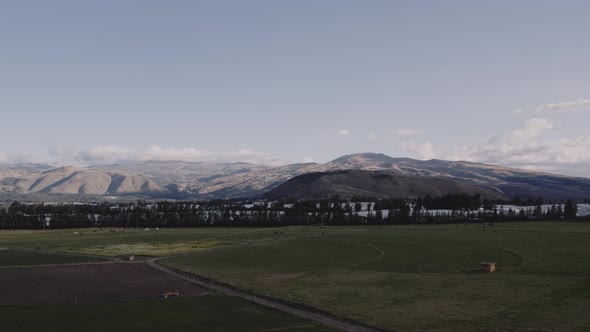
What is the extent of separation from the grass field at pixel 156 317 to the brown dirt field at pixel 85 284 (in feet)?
23.1

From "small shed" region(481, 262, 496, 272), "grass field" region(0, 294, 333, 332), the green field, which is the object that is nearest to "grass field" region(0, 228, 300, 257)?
the green field

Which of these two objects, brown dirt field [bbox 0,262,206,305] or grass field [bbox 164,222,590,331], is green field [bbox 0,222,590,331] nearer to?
grass field [bbox 164,222,590,331]

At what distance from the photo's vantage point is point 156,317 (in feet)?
221

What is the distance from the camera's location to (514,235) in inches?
6432

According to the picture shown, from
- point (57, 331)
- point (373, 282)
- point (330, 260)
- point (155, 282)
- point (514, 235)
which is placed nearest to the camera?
point (57, 331)

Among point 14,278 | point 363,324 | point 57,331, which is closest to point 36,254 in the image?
point 14,278

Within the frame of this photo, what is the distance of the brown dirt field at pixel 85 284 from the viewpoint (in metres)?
84.0

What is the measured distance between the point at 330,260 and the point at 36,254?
93112 millimetres

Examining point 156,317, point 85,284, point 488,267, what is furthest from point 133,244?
point 488,267

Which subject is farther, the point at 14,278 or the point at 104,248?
the point at 104,248

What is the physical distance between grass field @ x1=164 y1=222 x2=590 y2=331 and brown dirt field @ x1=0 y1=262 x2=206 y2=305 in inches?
391

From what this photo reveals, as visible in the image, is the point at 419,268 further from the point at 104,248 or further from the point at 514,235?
the point at 104,248

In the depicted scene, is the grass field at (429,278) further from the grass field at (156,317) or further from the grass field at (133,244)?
the grass field at (133,244)

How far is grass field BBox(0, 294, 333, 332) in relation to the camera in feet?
202
